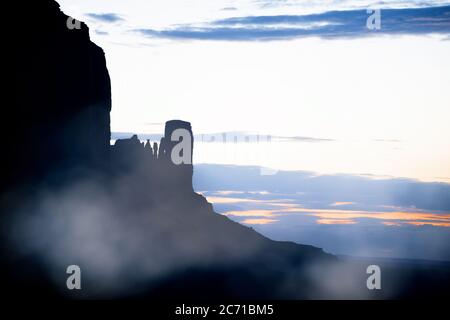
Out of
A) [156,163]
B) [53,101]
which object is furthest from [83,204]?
[156,163]

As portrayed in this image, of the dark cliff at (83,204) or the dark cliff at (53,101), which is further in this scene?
the dark cliff at (53,101)

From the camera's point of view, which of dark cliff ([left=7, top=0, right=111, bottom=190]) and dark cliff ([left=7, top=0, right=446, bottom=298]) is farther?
dark cliff ([left=7, top=0, right=111, bottom=190])

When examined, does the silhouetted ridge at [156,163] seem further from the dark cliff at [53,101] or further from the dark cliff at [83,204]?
the dark cliff at [53,101]

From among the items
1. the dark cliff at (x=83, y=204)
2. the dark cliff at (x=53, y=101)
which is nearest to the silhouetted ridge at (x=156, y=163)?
the dark cliff at (x=83, y=204)

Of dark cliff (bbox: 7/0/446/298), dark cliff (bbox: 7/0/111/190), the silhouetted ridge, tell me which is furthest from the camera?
the silhouetted ridge

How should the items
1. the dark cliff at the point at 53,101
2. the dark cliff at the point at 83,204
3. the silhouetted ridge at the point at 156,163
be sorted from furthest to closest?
the silhouetted ridge at the point at 156,163, the dark cliff at the point at 53,101, the dark cliff at the point at 83,204

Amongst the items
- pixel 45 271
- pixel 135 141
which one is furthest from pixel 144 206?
pixel 45 271

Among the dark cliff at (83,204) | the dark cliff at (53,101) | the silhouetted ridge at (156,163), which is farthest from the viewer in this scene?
the silhouetted ridge at (156,163)

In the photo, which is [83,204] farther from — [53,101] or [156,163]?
[156,163]

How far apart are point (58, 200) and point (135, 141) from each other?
Result: 56343mm

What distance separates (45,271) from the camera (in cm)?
9562

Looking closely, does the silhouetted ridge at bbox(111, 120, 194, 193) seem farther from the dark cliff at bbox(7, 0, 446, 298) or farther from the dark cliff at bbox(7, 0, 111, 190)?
the dark cliff at bbox(7, 0, 111, 190)

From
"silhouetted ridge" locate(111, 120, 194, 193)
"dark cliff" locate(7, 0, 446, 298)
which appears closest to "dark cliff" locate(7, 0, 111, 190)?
"dark cliff" locate(7, 0, 446, 298)
